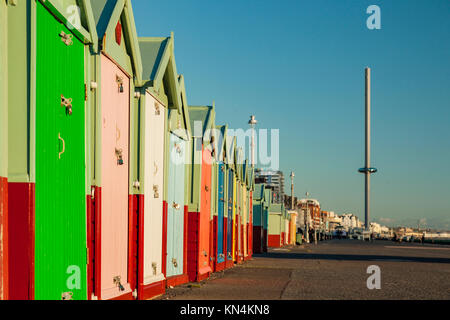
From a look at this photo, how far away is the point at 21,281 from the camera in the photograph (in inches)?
238

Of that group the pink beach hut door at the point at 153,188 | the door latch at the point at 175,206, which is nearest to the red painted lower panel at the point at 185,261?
the pink beach hut door at the point at 153,188

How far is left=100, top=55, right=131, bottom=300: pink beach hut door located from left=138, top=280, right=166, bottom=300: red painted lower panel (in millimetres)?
748

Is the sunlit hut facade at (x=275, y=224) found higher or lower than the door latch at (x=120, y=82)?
lower

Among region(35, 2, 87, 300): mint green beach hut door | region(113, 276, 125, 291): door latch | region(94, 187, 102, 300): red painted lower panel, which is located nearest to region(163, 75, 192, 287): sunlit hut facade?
region(113, 276, 125, 291): door latch

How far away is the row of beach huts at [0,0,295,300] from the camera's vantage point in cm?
605

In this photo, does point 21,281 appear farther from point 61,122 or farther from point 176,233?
point 176,233

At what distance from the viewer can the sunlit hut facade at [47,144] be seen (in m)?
6.02

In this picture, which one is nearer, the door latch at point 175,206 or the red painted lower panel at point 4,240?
the red painted lower panel at point 4,240

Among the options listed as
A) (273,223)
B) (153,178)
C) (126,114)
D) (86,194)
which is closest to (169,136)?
(153,178)

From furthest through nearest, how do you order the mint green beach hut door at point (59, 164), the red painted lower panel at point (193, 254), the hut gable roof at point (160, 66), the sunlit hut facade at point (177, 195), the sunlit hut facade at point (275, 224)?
1. the sunlit hut facade at point (275, 224)
2. the red painted lower panel at point (193, 254)
3. the sunlit hut facade at point (177, 195)
4. the hut gable roof at point (160, 66)
5. the mint green beach hut door at point (59, 164)

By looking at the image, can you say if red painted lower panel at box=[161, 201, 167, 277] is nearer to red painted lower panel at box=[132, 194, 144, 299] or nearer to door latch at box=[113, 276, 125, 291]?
red painted lower panel at box=[132, 194, 144, 299]

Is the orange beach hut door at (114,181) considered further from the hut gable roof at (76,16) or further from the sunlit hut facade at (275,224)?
the sunlit hut facade at (275,224)

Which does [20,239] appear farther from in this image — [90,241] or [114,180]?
[114,180]

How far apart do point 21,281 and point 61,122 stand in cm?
185
